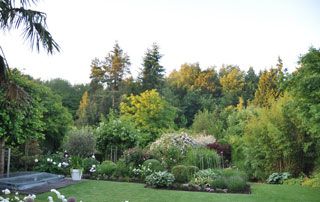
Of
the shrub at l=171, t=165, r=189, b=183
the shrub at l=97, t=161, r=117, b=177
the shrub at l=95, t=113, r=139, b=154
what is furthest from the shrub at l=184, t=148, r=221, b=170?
the shrub at l=95, t=113, r=139, b=154

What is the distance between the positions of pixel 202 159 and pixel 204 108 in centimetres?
1567

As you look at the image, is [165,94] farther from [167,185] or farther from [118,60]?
[167,185]

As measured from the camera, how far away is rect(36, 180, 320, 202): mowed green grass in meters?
7.97

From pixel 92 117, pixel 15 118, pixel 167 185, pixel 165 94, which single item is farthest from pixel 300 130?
pixel 92 117

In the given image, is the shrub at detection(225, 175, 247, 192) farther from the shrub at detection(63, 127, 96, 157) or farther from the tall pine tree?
the tall pine tree

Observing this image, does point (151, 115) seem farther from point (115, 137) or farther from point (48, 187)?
point (48, 187)

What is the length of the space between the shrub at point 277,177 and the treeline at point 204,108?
0.69m

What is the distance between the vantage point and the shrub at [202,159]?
493 inches

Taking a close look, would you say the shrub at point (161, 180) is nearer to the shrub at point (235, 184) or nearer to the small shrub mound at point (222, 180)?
the small shrub mound at point (222, 180)

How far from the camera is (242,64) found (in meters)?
35.7

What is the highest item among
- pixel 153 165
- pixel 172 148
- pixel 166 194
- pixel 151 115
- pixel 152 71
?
pixel 152 71

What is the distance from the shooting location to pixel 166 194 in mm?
8695

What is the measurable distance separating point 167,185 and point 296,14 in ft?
22.8

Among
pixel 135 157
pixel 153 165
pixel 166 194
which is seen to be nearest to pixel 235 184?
pixel 166 194
